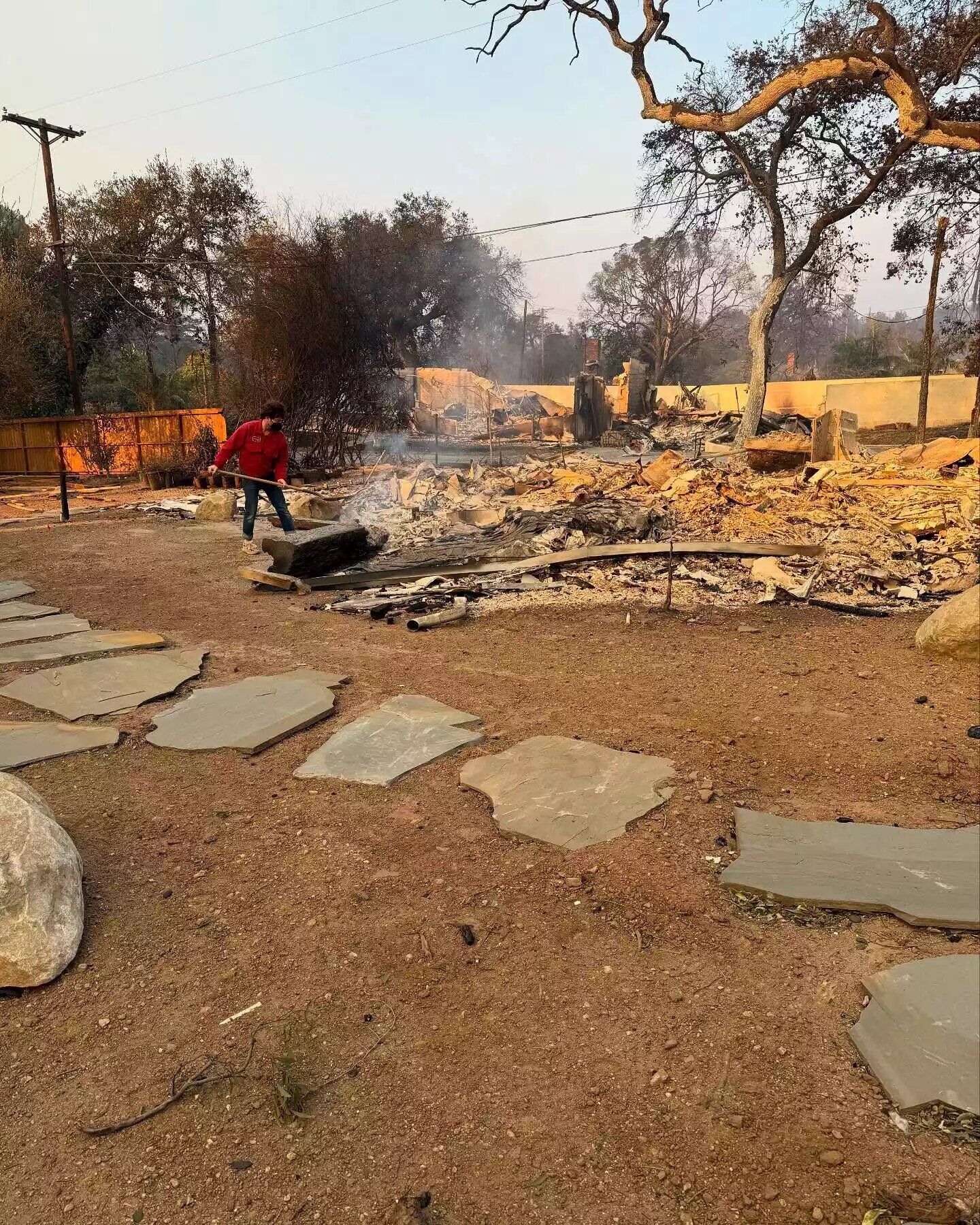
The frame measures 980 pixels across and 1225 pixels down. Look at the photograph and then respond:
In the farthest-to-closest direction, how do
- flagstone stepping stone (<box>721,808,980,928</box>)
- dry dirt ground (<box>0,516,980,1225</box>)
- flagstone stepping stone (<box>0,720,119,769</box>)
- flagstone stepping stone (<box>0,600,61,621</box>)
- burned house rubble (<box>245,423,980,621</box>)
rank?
1. burned house rubble (<box>245,423,980,621</box>)
2. flagstone stepping stone (<box>0,600,61,621</box>)
3. flagstone stepping stone (<box>0,720,119,769</box>)
4. flagstone stepping stone (<box>721,808,980,928</box>)
5. dry dirt ground (<box>0,516,980,1225</box>)

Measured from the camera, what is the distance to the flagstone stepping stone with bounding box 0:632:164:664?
5.14 meters

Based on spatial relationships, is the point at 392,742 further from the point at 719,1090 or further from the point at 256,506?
the point at 256,506

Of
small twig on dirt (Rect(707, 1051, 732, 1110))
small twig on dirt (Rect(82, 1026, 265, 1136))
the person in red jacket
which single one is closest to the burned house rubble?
the person in red jacket

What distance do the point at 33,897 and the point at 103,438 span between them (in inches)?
764

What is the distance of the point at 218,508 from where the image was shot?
12430mm

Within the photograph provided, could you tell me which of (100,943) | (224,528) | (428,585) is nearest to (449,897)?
(100,943)

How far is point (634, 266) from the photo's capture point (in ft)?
148

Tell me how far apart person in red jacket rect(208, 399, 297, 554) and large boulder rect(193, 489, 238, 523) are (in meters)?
3.36

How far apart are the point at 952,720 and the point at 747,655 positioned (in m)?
1.37

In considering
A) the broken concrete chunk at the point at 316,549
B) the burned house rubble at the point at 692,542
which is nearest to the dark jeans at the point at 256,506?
the broken concrete chunk at the point at 316,549

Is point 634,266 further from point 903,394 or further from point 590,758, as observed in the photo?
point 590,758

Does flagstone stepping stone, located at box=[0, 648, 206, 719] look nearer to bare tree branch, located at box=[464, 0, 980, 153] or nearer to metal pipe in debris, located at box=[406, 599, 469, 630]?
metal pipe in debris, located at box=[406, 599, 469, 630]

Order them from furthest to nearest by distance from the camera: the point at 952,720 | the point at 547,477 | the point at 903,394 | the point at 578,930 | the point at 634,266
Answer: the point at 634,266, the point at 903,394, the point at 547,477, the point at 952,720, the point at 578,930

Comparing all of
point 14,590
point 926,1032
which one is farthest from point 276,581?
point 926,1032
